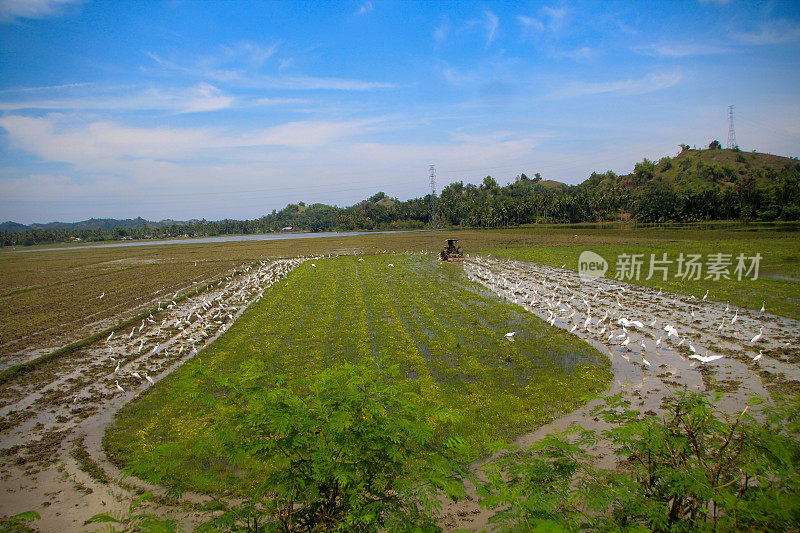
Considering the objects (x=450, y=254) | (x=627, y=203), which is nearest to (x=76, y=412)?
(x=450, y=254)

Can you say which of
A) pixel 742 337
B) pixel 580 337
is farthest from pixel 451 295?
pixel 742 337

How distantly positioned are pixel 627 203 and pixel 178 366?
382 feet

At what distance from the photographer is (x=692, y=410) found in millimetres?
3402

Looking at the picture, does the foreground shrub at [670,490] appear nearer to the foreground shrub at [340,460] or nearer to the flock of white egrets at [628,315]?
the foreground shrub at [340,460]

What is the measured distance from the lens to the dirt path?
6434 mm

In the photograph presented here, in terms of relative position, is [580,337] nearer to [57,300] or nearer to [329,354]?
[329,354]

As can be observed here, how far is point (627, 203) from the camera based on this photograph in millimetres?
103188

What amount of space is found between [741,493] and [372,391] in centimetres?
316

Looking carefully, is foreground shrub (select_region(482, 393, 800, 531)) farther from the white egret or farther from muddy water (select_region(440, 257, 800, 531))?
the white egret

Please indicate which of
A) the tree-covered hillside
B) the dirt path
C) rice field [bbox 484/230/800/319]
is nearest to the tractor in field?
rice field [bbox 484/230/800/319]

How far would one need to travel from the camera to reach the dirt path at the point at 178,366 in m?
6.43

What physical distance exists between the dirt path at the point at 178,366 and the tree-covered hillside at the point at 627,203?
7395cm

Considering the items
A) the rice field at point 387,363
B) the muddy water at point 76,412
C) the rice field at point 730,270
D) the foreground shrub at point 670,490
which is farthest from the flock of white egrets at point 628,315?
the muddy water at point 76,412

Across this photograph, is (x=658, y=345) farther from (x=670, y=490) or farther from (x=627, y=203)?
(x=627, y=203)
